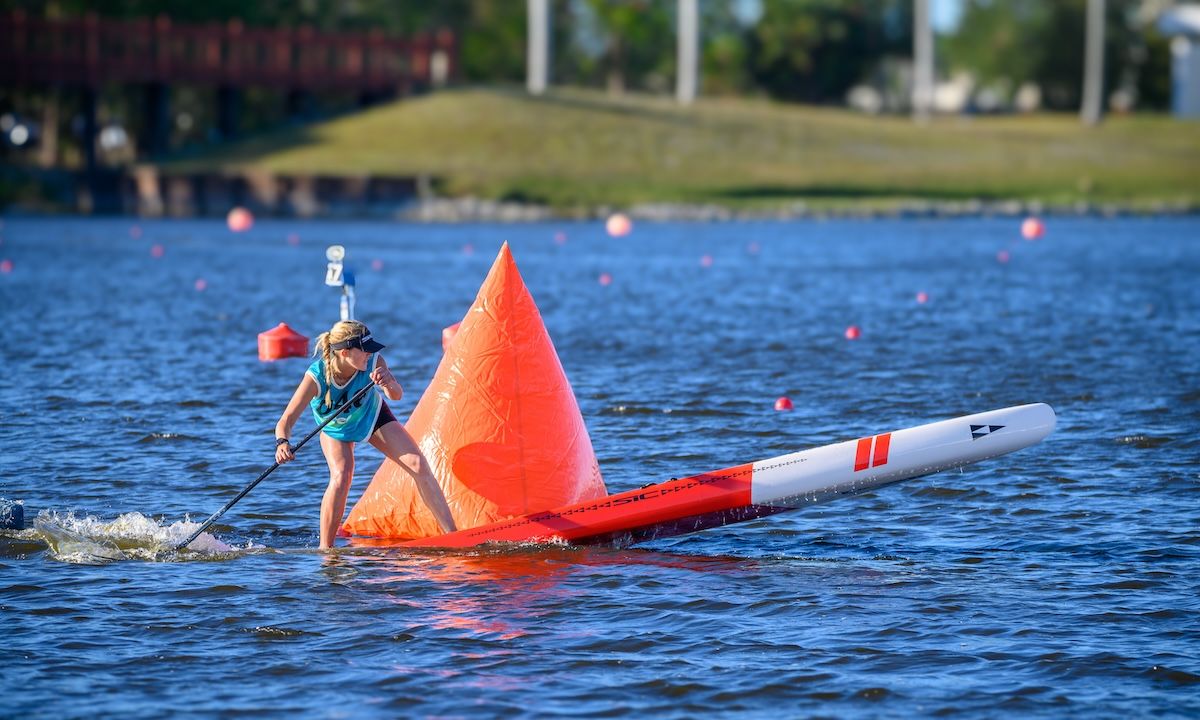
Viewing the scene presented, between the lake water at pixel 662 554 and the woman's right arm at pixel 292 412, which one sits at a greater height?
the woman's right arm at pixel 292 412

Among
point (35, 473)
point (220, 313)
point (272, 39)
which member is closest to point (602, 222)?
point (272, 39)

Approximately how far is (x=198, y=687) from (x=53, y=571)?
8.06 ft

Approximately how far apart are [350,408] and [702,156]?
2200 inches

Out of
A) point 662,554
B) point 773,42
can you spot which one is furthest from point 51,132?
point 662,554

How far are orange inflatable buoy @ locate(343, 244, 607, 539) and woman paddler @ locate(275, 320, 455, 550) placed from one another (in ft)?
0.87

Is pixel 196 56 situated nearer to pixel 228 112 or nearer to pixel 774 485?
pixel 228 112

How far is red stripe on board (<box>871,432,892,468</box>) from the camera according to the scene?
10031 millimetres

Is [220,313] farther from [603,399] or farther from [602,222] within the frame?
[602,222]

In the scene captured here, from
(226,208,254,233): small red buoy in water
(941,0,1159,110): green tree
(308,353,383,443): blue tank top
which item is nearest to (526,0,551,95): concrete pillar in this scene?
(226,208,254,233): small red buoy in water

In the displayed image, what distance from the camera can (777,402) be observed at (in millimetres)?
15859

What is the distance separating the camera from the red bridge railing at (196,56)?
207ft

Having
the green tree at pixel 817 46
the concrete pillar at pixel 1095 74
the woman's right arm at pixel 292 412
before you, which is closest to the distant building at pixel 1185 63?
the concrete pillar at pixel 1095 74

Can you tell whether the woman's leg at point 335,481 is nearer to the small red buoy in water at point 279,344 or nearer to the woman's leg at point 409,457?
the woman's leg at point 409,457

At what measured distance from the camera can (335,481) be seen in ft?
33.2
